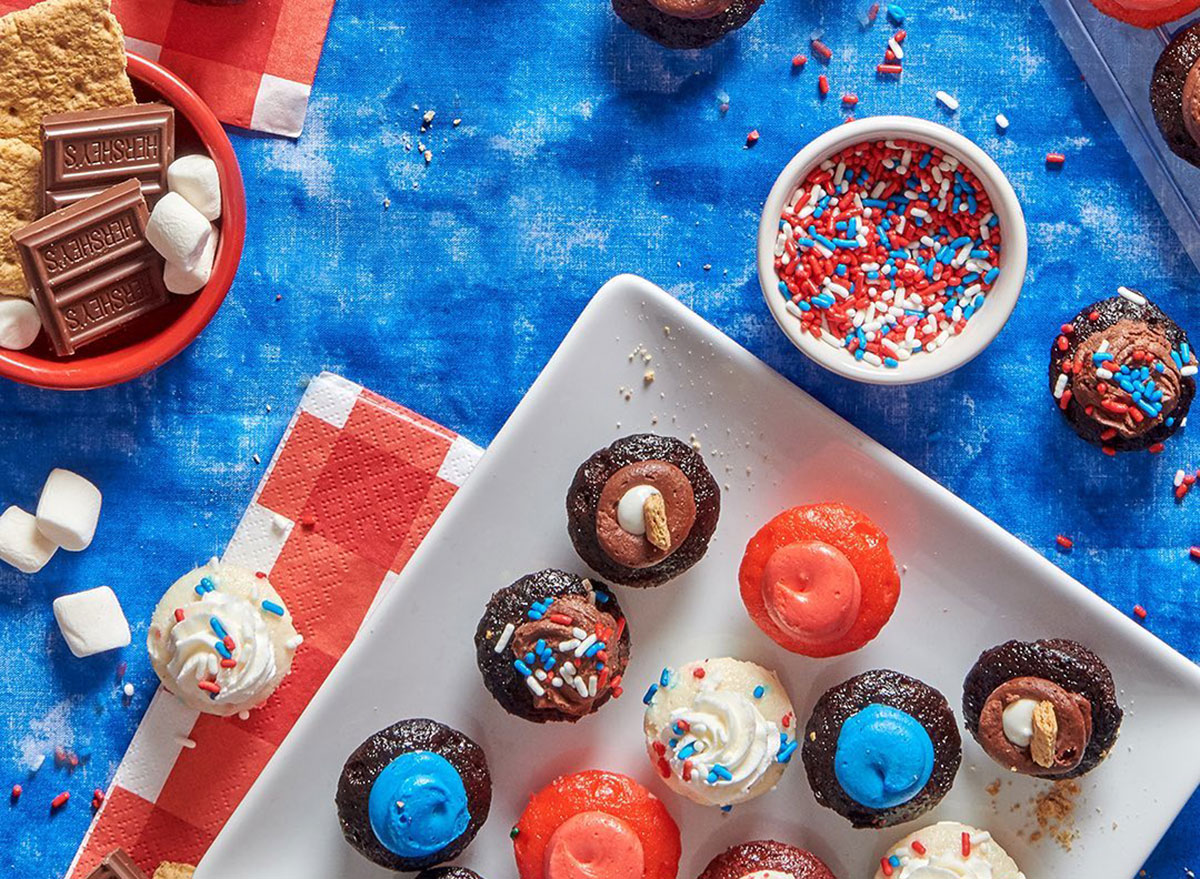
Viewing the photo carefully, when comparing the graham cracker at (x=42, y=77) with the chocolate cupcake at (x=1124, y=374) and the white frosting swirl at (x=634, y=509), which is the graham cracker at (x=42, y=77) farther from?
the chocolate cupcake at (x=1124, y=374)

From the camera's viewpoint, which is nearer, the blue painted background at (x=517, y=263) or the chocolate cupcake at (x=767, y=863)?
the chocolate cupcake at (x=767, y=863)

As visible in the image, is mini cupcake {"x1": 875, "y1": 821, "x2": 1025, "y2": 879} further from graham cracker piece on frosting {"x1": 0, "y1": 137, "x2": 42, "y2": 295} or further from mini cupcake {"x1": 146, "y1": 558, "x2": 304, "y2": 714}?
graham cracker piece on frosting {"x1": 0, "y1": 137, "x2": 42, "y2": 295}

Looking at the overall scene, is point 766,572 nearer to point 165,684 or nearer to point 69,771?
point 165,684

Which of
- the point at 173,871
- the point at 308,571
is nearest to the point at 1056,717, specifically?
the point at 308,571

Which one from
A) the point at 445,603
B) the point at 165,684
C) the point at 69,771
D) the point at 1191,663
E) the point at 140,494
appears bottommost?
the point at 69,771

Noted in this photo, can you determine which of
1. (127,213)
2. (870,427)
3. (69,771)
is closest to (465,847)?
(69,771)

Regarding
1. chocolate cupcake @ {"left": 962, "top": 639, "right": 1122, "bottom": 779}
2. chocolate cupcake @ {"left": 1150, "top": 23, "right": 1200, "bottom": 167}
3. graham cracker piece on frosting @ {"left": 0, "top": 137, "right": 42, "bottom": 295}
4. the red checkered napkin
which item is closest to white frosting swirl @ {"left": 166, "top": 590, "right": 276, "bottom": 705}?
the red checkered napkin

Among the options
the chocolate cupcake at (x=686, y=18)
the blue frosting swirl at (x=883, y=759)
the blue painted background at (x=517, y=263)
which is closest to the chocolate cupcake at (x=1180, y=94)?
the blue painted background at (x=517, y=263)
